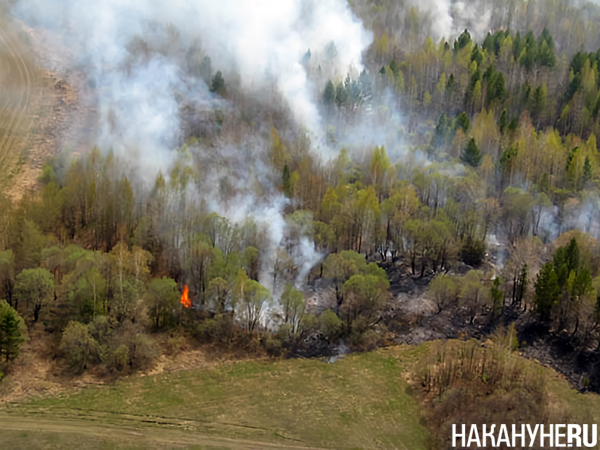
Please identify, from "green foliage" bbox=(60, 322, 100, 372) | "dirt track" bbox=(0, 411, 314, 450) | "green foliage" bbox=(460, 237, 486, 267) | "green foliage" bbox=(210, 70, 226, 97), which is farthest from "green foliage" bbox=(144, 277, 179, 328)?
"green foliage" bbox=(210, 70, 226, 97)

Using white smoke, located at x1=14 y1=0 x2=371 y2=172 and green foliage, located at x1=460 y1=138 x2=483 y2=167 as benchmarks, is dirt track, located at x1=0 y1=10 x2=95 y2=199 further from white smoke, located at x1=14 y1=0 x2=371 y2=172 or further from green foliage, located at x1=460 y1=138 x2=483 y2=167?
green foliage, located at x1=460 y1=138 x2=483 y2=167

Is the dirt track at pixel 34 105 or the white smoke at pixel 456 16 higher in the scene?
the white smoke at pixel 456 16

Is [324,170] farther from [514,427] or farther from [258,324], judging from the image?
[514,427]

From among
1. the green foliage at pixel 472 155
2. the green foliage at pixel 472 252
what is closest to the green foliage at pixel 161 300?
the green foliage at pixel 472 252

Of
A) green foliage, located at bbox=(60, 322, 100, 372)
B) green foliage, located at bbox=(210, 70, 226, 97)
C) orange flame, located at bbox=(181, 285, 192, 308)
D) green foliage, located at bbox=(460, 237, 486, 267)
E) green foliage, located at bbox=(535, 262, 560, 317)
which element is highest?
green foliage, located at bbox=(210, 70, 226, 97)

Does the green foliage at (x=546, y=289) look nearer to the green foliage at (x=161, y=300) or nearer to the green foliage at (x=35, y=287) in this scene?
the green foliage at (x=161, y=300)

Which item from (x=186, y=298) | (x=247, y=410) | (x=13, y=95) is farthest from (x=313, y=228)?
(x=13, y=95)

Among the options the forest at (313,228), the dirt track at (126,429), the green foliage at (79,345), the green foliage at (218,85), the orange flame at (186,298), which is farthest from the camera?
the green foliage at (218,85)
